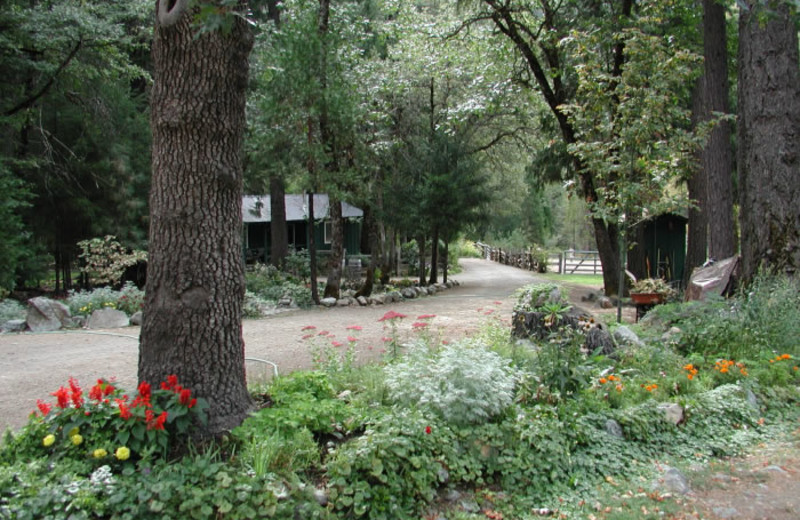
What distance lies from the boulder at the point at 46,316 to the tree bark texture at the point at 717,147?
11.0 meters

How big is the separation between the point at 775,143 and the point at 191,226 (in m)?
7.27

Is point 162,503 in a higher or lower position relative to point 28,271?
lower

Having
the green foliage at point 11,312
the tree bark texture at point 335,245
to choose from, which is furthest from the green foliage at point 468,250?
the green foliage at point 11,312

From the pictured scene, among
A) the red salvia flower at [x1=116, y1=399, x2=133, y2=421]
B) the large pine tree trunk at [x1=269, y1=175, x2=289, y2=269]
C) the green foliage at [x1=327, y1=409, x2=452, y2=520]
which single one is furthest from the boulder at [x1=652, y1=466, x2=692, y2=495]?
the large pine tree trunk at [x1=269, y1=175, x2=289, y2=269]

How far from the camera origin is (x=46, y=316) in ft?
29.3

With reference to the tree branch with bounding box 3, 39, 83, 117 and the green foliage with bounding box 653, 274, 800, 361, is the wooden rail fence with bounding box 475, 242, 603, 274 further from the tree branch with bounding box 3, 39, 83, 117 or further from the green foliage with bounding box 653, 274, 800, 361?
the tree branch with bounding box 3, 39, 83, 117

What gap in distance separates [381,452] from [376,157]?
13.0 meters

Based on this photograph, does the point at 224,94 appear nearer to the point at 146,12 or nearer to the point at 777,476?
the point at 777,476

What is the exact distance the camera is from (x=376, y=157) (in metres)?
15.5

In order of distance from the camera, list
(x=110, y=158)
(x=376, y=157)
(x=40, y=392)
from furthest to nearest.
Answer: (x=376, y=157)
(x=110, y=158)
(x=40, y=392)

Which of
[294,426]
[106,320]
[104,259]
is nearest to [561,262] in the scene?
[104,259]

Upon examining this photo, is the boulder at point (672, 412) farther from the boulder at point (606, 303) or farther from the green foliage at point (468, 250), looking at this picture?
the green foliage at point (468, 250)

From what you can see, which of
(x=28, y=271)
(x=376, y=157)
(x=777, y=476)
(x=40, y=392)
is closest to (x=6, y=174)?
(x=28, y=271)

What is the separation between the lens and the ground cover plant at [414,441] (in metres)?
2.70
